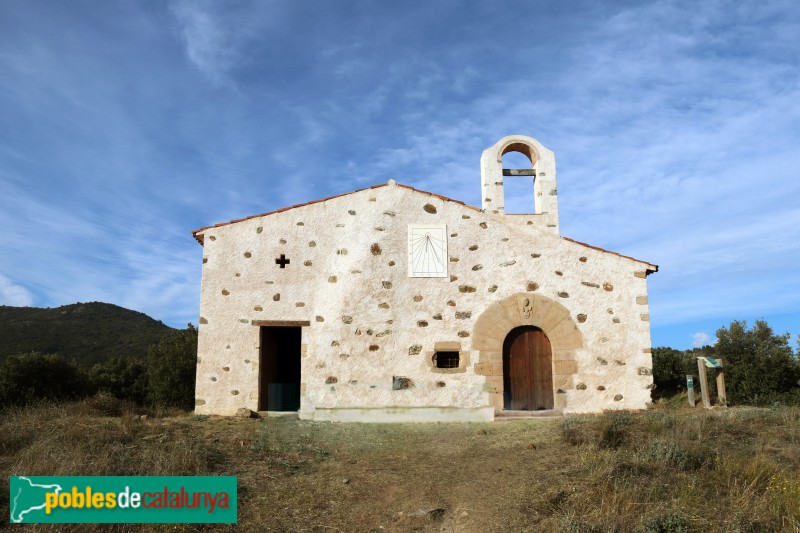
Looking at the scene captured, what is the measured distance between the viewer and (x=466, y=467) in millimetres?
7445

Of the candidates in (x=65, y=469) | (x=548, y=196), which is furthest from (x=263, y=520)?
(x=548, y=196)

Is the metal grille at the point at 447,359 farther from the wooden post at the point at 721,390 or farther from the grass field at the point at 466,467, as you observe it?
the wooden post at the point at 721,390

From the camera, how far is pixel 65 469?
20.6 feet

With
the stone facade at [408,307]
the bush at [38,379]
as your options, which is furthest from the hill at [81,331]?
the stone facade at [408,307]

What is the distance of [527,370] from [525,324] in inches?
38.2

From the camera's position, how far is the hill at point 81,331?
2670cm

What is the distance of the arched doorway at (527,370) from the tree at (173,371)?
31.3 ft

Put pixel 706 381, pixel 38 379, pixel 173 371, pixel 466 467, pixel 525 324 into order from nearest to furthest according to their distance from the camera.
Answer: pixel 466 467 < pixel 525 324 < pixel 706 381 < pixel 38 379 < pixel 173 371
